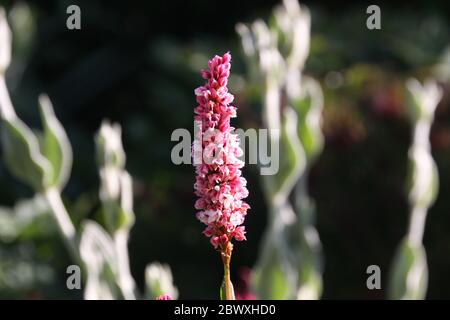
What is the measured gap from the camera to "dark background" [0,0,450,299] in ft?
8.94

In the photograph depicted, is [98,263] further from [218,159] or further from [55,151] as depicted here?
[218,159]

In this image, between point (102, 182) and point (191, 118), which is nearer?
point (102, 182)

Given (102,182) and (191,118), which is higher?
(191,118)

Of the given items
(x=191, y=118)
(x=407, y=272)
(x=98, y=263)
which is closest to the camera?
(x=98, y=263)

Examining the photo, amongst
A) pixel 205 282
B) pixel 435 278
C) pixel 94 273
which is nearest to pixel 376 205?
pixel 435 278

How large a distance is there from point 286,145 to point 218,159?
2.50 feet

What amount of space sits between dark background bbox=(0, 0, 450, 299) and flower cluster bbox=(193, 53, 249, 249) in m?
1.44

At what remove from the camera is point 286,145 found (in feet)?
5.82

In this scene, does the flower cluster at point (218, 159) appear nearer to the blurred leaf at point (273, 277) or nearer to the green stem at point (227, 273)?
the green stem at point (227, 273)

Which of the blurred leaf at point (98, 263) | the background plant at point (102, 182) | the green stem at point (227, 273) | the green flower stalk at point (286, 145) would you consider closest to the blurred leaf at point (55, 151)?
the background plant at point (102, 182)

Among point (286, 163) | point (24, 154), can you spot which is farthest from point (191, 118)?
point (24, 154)

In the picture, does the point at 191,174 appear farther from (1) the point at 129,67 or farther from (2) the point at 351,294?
(1) the point at 129,67

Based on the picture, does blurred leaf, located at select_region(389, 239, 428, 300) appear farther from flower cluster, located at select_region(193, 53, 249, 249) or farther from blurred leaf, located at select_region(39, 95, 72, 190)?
flower cluster, located at select_region(193, 53, 249, 249)
